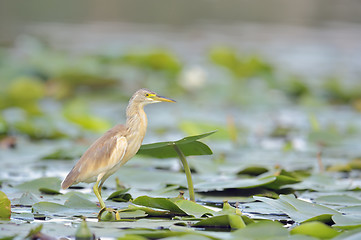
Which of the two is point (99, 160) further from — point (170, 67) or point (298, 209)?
point (170, 67)

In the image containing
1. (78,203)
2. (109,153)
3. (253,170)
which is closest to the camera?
(109,153)

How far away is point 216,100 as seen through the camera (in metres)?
8.12

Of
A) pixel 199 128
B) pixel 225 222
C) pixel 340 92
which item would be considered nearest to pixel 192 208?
pixel 225 222

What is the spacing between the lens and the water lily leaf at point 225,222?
9.23 feet

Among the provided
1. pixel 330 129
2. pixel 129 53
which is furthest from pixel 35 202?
pixel 129 53

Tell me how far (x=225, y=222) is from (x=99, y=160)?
69 centimetres

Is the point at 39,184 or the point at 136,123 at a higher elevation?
the point at 136,123

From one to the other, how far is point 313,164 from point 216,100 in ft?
10.9

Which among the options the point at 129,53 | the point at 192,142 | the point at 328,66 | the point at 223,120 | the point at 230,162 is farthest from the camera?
the point at 328,66

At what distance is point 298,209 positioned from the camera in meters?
Result: 3.14

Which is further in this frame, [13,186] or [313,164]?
[313,164]

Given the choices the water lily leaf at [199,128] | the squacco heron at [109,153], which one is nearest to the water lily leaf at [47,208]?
the squacco heron at [109,153]

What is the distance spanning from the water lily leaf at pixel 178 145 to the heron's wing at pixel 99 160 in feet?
0.66

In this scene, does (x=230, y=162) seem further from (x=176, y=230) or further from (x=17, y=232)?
(x=17, y=232)
